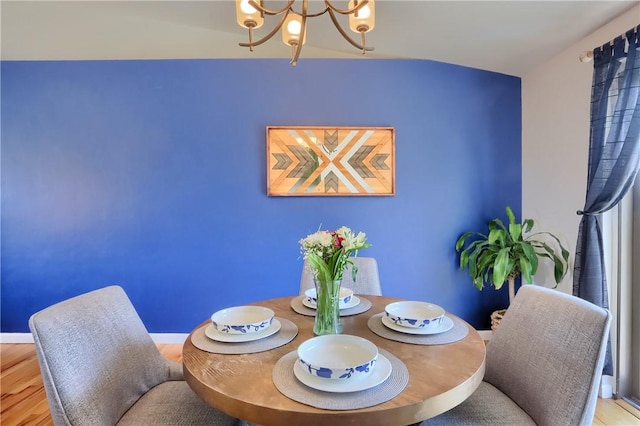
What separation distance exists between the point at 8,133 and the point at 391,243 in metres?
3.43

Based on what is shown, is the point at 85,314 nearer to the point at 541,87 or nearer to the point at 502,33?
the point at 502,33

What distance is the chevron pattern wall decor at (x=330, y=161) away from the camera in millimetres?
2645

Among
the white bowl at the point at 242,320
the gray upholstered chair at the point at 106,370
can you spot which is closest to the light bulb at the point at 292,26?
the white bowl at the point at 242,320

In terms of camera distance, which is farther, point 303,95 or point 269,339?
point 303,95

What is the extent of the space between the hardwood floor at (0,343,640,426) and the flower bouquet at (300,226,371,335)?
5.84 feet

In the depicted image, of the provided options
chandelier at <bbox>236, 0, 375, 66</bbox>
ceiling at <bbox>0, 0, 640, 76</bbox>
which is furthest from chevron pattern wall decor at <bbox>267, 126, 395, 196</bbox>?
chandelier at <bbox>236, 0, 375, 66</bbox>

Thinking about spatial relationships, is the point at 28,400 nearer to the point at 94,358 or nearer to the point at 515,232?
the point at 94,358

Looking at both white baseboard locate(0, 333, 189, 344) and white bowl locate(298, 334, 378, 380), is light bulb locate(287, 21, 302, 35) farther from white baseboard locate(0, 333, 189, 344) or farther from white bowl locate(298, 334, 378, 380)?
white baseboard locate(0, 333, 189, 344)

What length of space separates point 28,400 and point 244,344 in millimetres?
2005

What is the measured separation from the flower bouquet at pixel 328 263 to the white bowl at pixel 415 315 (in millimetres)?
238

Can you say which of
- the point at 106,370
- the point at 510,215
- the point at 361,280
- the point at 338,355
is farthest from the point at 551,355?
the point at 510,215

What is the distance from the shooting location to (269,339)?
3.64 feet

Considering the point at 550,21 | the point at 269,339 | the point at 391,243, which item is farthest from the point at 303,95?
the point at 269,339

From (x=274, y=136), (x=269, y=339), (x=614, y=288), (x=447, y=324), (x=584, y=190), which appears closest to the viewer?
(x=269, y=339)
